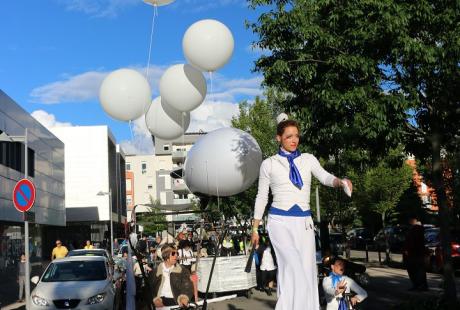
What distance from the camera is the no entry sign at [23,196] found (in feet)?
44.4

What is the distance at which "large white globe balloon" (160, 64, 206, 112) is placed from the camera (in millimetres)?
11742

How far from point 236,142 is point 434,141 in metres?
4.39

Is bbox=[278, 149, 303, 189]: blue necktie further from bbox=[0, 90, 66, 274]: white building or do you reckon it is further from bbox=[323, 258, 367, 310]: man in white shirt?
bbox=[0, 90, 66, 274]: white building

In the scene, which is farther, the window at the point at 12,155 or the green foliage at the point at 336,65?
the window at the point at 12,155

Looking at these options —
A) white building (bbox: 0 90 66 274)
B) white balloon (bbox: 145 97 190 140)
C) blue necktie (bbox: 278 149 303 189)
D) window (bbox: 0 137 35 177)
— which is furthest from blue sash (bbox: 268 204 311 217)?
window (bbox: 0 137 35 177)

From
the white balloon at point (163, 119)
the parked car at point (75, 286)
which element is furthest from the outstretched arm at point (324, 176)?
the parked car at point (75, 286)

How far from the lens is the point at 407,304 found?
892cm

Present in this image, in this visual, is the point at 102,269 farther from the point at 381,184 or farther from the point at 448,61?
the point at 381,184

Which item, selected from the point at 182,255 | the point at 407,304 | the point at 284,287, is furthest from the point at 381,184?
the point at 284,287

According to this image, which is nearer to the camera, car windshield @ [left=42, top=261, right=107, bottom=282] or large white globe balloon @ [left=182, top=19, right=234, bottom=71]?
large white globe balloon @ [left=182, top=19, right=234, bottom=71]

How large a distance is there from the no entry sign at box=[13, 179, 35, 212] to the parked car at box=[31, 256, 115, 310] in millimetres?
1570

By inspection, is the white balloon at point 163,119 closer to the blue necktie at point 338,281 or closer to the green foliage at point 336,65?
the green foliage at point 336,65

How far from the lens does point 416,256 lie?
14.7m

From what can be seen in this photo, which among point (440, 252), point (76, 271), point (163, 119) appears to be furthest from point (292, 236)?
point (440, 252)
